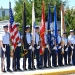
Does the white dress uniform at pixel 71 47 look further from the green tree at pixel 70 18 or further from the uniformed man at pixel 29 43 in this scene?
the green tree at pixel 70 18

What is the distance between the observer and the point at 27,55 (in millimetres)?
10188

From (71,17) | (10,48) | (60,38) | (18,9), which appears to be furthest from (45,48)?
(18,9)

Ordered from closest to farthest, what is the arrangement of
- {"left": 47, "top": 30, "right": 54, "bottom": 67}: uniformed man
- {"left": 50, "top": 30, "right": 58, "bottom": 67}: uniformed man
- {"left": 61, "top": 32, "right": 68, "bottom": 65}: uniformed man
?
1. {"left": 47, "top": 30, "right": 54, "bottom": 67}: uniformed man
2. {"left": 50, "top": 30, "right": 58, "bottom": 67}: uniformed man
3. {"left": 61, "top": 32, "right": 68, "bottom": 65}: uniformed man

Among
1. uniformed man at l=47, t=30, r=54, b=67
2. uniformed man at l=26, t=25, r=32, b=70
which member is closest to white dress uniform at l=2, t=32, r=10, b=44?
uniformed man at l=26, t=25, r=32, b=70

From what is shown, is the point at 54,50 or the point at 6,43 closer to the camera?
the point at 6,43

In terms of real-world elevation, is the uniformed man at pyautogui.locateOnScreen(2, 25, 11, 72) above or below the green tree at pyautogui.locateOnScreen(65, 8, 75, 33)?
below

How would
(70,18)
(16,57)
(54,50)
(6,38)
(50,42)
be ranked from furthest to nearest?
(70,18) → (54,50) → (50,42) → (16,57) → (6,38)

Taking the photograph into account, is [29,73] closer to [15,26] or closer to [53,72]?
[53,72]

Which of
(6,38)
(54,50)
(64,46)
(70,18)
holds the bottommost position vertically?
(54,50)

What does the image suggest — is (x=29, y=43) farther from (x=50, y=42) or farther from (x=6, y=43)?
(x=50, y=42)

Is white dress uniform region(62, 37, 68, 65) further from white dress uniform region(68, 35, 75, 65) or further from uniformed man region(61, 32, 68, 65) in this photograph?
white dress uniform region(68, 35, 75, 65)

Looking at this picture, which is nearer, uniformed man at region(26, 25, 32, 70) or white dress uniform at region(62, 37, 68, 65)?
uniformed man at region(26, 25, 32, 70)

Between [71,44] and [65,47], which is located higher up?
[71,44]

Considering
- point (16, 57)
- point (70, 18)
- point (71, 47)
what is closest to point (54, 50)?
point (71, 47)
